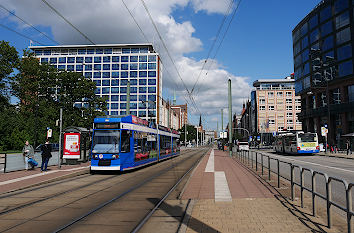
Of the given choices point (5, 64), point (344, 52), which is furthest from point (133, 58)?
point (344, 52)

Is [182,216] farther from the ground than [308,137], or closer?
closer

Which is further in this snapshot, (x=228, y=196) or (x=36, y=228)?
(x=228, y=196)

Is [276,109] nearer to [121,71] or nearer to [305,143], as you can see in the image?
[121,71]

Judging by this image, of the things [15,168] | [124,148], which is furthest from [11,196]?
[15,168]

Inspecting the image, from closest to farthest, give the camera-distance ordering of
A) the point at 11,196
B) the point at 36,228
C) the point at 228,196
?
the point at 36,228, the point at 228,196, the point at 11,196

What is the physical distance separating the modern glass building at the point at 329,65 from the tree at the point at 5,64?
4228cm

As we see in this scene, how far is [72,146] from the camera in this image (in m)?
20.9

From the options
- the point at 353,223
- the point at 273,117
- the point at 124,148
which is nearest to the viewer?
the point at 353,223

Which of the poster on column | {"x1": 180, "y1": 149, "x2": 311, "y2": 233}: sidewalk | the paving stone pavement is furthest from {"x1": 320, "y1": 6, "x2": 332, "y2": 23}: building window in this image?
the paving stone pavement

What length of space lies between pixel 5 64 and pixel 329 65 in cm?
4972

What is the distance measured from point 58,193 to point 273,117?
100492 millimetres

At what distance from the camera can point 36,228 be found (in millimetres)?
5758

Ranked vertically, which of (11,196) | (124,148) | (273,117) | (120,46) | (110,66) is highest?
(120,46)

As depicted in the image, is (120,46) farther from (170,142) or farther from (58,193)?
(58,193)
